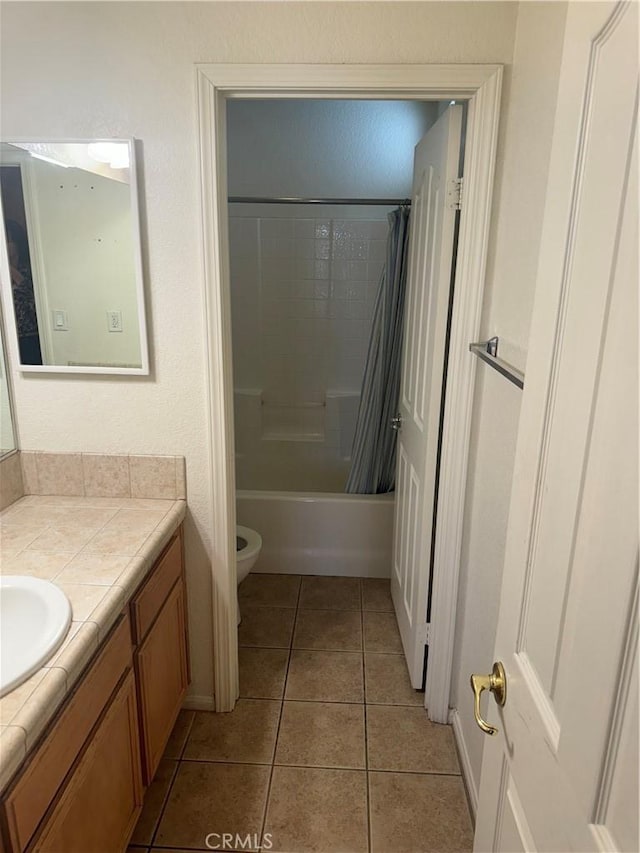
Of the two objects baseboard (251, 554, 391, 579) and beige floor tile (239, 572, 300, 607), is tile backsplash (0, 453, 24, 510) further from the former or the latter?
baseboard (251, 554, 391, 579)

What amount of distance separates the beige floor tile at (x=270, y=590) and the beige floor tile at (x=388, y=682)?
536 millimetres

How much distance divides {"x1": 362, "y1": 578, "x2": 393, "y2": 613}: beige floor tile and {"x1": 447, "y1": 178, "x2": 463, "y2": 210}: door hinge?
1845 millimetres

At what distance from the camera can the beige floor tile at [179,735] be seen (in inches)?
76.3

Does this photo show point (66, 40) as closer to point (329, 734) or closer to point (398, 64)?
point (398, 64)

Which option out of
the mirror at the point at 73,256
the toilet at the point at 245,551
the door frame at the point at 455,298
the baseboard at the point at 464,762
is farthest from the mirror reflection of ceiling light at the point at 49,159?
the baseboard at the point at 464,762

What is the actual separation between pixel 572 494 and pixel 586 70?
1.64 ft

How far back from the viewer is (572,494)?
0.68 m

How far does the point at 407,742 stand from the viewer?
1.99m

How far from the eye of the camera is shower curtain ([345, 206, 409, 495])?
9.35ft

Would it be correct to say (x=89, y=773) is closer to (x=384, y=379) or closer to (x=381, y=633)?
(x=381, y=633)

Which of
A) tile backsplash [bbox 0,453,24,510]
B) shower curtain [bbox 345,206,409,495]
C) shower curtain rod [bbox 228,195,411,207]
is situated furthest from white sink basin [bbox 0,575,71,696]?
shower curtain rod [bbox 228,195,411,207]

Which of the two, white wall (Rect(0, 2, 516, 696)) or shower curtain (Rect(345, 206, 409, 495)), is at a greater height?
white wall (Rect(0, 2, 516, 696))

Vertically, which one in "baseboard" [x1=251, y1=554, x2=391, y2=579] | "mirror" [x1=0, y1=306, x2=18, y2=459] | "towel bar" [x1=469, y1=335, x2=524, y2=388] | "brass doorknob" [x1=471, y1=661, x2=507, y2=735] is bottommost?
"baseboard" [x1=251, y1=554, x2=391, y2=579]

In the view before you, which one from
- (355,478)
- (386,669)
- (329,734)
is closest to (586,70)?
A: (329,734)
